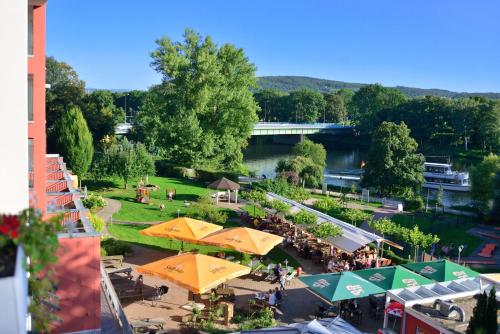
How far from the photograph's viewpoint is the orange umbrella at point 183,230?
2330 centimetres

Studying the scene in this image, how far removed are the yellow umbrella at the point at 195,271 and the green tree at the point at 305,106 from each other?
430 ft

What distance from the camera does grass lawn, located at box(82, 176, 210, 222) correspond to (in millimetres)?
32406

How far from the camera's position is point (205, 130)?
49594mm

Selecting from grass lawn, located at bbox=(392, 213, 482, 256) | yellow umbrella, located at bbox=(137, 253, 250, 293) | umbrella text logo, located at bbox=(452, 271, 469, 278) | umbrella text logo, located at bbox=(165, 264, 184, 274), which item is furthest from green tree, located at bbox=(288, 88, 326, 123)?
umbrella text logo, located at bbox=(165, 264, 184, 274)

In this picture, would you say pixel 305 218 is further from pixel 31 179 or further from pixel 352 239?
pixel 31 179

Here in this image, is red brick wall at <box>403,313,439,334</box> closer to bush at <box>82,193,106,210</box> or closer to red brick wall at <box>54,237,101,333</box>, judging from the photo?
red brick wall at <box>54,237,101,333</box>

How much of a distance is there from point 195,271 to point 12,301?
13.4m

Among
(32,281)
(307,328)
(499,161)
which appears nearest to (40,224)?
(32,281)

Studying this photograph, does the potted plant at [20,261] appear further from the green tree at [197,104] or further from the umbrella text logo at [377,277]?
the green tree at [197,104]

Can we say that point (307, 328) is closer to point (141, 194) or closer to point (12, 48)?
point (12, 48)

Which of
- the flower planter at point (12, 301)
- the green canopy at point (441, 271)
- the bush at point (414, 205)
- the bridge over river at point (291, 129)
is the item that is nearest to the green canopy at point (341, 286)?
the green canopy at point (441, 271)

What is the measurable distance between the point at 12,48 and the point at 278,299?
12.4 m

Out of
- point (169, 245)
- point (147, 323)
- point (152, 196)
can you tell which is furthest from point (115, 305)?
point (152, 196)

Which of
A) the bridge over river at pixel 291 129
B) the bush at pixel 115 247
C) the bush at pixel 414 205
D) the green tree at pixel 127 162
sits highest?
the bridge over river at pixel 291 129
